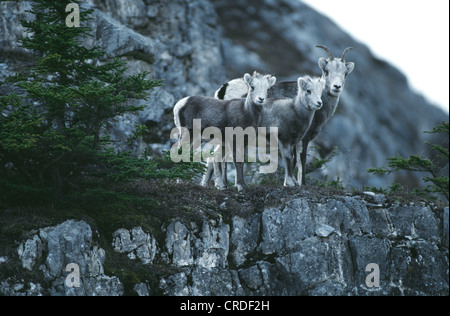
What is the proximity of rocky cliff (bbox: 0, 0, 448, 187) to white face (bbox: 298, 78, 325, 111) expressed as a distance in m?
4.07

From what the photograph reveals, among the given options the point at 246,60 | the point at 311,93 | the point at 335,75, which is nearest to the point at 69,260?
the point at 311,93

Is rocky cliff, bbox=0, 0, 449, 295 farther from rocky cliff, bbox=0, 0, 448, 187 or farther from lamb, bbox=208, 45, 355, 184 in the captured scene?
rocky cliff, bbox=0, 0, 448, 187

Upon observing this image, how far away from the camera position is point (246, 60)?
37688 mm

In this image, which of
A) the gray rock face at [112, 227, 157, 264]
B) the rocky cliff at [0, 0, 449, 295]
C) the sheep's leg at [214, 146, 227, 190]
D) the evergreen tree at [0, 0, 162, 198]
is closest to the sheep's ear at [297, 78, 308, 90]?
the rocky cliff at [0, 0, 449, 295]

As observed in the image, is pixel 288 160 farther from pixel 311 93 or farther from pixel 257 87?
pixel 257 87

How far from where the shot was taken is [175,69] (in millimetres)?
25172

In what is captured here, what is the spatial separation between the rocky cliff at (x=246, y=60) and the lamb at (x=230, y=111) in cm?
226

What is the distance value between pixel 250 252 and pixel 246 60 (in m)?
27.0

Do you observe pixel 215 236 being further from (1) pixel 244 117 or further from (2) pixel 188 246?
(1) pixel 244 117

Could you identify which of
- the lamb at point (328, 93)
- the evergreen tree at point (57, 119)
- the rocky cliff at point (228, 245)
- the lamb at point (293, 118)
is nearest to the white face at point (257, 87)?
the lamb at point (293, 118)

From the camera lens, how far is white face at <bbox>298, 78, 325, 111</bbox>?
1325cm

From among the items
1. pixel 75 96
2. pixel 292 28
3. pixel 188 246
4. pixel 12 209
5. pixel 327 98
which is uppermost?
pixel 292 28

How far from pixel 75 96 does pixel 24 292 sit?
157 inches
